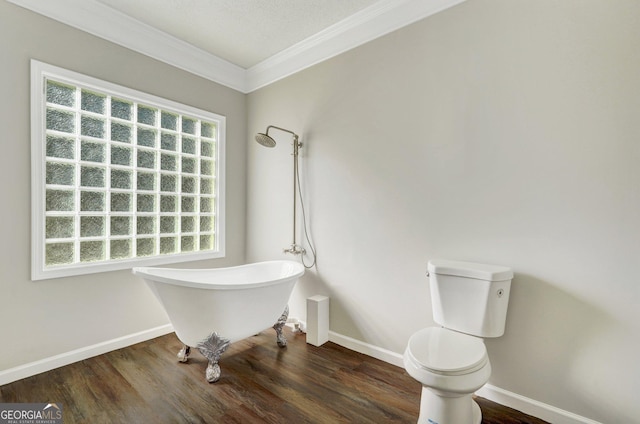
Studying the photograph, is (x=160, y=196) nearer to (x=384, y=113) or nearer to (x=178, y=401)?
(x=178, y=401)

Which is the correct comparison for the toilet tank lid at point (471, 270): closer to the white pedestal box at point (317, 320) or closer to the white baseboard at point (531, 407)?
the white baseboard at point (531, 407)

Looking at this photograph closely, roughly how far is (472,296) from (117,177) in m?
2.68

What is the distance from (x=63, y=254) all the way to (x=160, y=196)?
804 millimetres

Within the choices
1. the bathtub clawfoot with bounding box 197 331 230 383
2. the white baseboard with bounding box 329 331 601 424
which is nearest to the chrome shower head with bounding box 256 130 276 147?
the bathtub clawfoot with bounding box 197 331 230 383

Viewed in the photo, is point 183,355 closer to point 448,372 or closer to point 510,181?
point 448,372

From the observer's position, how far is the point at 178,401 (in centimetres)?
172

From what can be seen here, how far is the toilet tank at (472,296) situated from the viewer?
5.14 ft

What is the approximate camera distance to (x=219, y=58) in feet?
9.52

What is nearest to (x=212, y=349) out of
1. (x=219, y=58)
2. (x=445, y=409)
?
(x=445, y=409)

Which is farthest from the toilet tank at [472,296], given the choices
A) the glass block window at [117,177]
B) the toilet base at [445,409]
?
the glass block window at [117,177]

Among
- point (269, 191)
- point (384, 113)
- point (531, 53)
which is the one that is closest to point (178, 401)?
point (269, 191)

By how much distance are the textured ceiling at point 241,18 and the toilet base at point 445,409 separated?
2.48 m

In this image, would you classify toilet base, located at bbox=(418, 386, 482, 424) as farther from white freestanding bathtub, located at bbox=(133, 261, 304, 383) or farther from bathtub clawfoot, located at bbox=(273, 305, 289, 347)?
bathtub clawfoot, located at bbox=(273, 305, 289, 347)

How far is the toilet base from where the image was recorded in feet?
4.51
